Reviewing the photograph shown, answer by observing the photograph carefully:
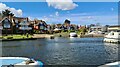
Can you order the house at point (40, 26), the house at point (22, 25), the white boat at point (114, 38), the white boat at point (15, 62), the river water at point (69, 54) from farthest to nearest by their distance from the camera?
the house at point (40, 26) → the house at point (22, 25) → the white boat at point (114, 38) → the river water at point (69, 54) → the white boat at point (15, 62)

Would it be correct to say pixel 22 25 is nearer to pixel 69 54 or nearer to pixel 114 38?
pixel 114 38

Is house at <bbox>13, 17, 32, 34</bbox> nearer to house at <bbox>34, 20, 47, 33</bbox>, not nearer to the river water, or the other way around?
house at <bbox>34, 20, 47, 33</bbox>

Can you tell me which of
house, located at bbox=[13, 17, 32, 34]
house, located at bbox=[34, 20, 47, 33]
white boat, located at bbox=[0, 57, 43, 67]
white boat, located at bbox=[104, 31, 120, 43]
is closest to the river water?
white boat, located at bbox=[0, 57, 43, 67]

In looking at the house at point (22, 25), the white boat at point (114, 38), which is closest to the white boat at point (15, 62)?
the white boat at point (114, 38)

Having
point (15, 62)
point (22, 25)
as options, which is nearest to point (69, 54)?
point (15, 62)

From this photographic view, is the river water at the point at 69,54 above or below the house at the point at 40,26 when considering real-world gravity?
below

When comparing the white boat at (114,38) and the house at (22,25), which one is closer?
the white boat at (114,38)

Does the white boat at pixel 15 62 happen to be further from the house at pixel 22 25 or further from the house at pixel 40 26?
the house at pixel 40 26

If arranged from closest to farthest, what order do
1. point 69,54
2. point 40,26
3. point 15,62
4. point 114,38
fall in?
point 15,62, point 69,54, point 114,38, point 40,26

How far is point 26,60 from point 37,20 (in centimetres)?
13100

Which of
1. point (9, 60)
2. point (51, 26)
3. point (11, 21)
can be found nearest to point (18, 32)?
point (11, 21)

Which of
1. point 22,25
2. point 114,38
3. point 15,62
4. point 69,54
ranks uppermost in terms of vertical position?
point 22,25

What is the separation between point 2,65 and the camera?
73.7ft

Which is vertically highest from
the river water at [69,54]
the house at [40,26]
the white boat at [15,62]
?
the house at [40,26]
